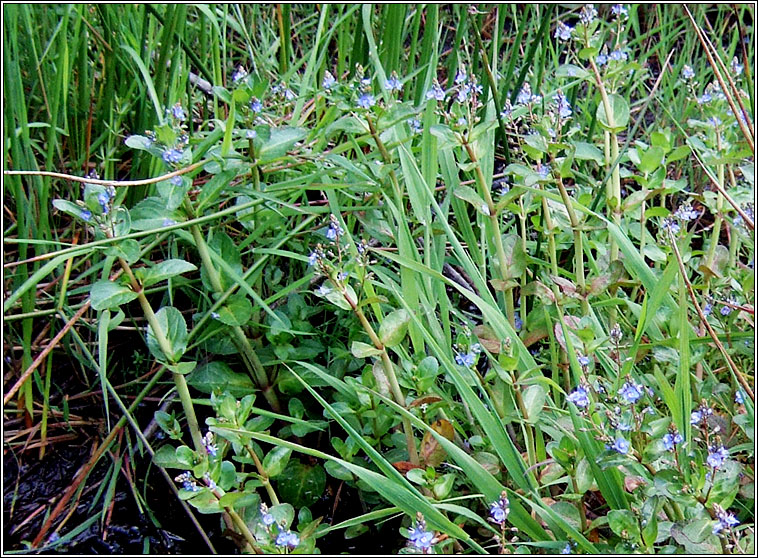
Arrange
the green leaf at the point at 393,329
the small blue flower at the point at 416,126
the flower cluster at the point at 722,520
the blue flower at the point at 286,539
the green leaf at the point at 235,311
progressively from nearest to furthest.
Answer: the flower cluster at the point at 722,520 → the blue flower at the point at 286,539 → the green leaf at the point at 393,329 → the green leaf at the point at 235,311 → the small blue flower at the point at 416,126

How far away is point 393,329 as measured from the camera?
1072 mm

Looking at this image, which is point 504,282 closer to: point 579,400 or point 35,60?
point 579,400

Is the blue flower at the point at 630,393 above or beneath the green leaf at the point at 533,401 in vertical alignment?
above

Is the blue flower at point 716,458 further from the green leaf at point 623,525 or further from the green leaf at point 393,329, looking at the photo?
the green leaf at point 393,329

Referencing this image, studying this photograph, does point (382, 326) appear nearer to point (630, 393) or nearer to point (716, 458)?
point (630, 393)

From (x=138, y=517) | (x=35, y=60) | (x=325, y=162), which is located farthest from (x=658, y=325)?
(x=35, y=60)

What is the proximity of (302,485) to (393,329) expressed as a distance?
1.11 ft

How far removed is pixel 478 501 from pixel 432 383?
221mm

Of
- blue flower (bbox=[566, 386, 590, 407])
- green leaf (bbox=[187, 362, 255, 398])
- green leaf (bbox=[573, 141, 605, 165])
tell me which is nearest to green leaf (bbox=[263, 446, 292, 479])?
green leaf (bbox=[187, 362, 255, 398])

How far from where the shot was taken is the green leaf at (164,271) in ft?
3.56

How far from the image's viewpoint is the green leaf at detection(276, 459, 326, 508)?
1246 mm

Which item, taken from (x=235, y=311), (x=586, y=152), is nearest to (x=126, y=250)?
(x=235, y=311)

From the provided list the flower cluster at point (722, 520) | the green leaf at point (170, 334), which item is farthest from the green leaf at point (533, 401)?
the green leaf at point (170, 334)

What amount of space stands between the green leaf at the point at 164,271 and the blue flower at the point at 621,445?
1.93ft
